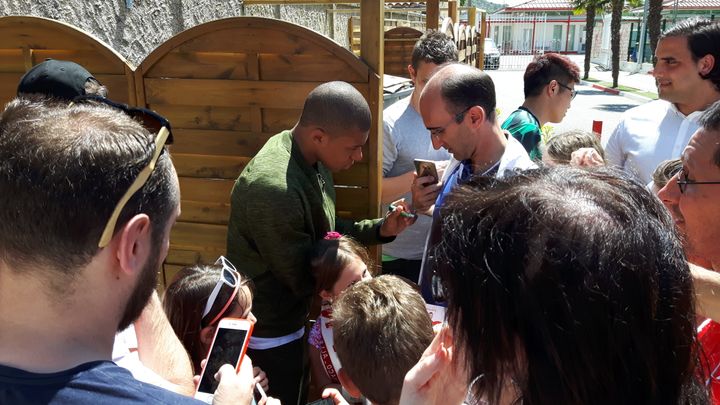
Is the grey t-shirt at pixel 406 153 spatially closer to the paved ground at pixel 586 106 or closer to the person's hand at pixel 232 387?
the person's hand at pixel 232 387

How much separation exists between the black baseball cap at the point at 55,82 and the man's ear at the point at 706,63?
10.5 feet

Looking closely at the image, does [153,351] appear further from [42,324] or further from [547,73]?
[547,73]

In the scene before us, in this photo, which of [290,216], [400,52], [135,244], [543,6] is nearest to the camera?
[135,244]

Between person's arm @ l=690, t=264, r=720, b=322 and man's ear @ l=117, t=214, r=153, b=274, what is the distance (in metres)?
1.34

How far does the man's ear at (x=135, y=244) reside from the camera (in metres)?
1.09

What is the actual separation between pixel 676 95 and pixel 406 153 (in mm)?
1576

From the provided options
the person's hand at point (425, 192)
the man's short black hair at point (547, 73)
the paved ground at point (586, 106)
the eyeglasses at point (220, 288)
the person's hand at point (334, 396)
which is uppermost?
the man's short black hair at point (547, 73)

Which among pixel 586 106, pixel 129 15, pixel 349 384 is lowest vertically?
pixel 586 106

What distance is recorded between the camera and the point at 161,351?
5.42 ft

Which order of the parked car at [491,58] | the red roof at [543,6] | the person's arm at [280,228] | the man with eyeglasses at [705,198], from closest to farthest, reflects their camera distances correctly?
the man with eyeglasses at [705,198] → the person's arm at [280,228] → the parked car at [491,58] → the red roof at [543,6]

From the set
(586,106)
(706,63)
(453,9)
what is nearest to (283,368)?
(706,63)

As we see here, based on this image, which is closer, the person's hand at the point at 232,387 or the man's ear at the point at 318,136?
the person's hand at the point at 232,387

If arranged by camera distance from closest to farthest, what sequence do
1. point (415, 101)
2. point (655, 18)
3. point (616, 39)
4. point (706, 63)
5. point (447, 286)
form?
point (447, 286) < point (706, 63) < point (415, 101) < point (655, 18) < point (616, 39)

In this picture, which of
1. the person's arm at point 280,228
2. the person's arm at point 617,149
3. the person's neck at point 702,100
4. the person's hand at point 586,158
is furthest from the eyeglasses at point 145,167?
the person's neck at point 702,100
